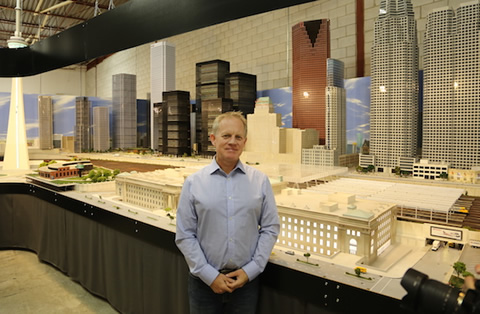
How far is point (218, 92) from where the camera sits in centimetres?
1677

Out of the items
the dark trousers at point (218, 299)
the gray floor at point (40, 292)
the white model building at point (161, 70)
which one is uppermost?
the white model building at point (161, 70)

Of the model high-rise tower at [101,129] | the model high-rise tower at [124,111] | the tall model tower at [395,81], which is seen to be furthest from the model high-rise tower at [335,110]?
the model high-rise tower at [101,129]

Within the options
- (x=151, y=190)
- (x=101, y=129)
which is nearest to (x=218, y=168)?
(x=151, y=190)

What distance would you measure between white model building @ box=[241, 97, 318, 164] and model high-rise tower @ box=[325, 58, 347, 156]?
2.28ft

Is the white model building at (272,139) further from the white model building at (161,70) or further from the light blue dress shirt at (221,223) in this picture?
the white model building at (161,70)

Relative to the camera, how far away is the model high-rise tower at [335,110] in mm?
10961

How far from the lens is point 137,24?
8.78 ft

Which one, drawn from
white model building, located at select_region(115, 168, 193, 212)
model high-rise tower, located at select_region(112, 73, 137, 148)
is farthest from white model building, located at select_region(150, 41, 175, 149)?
white model building, located at select_region(115, 168, 193, 212)

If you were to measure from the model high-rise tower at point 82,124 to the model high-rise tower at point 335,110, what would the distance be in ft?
47.8

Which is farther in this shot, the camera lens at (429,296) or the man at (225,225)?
the man at (225,225)

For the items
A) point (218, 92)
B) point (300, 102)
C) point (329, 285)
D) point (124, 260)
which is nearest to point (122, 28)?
point (329, 285)

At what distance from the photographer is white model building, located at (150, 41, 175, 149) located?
791 inches

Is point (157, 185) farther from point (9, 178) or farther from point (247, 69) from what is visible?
point (247, 69)

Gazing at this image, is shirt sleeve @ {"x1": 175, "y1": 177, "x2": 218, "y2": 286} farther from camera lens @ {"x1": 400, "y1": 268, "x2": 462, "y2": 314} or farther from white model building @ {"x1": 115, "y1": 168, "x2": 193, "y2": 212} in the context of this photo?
white model building @ {"x1": 115, "y1": 168, "x2": 193, "y2": 212}
